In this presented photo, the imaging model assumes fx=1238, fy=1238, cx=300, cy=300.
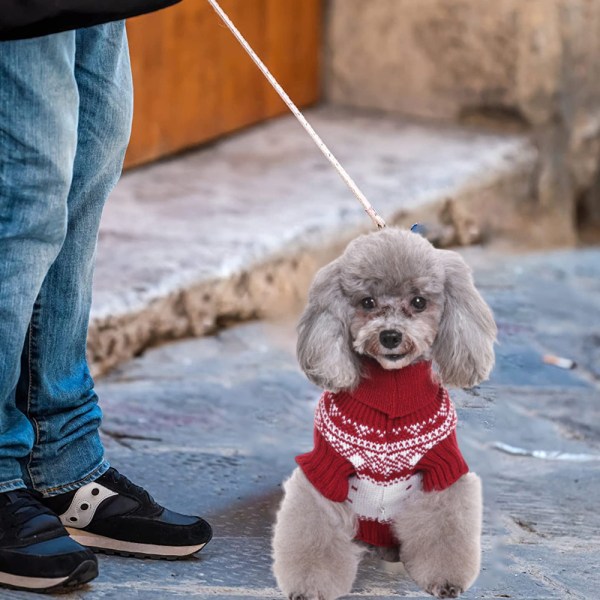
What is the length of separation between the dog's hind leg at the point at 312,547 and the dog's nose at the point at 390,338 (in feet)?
0.99

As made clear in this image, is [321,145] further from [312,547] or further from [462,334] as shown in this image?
[312,547]

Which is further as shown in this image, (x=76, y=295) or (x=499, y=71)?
(x=499, y=71)

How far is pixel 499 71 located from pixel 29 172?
3166 millimetres

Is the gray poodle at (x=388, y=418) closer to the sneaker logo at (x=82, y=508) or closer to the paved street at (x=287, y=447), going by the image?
the paved street at (x=287, y=447)

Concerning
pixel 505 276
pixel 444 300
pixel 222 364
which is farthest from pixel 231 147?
pixel 444 300

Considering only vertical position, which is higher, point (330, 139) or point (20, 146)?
point (20, 146)

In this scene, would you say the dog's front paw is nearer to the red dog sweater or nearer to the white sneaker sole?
the red dog sweater

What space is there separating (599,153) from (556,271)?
2.93 ft

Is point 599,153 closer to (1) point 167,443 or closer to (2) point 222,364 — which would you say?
(2) point 222,364

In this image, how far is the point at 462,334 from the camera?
2.03 meters

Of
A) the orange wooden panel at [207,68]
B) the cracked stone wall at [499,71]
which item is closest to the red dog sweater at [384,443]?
the orange wooden panel at [207,68]

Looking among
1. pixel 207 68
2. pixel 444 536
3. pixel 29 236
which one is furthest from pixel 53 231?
pixel 207 68

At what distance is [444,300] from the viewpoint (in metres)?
2.05

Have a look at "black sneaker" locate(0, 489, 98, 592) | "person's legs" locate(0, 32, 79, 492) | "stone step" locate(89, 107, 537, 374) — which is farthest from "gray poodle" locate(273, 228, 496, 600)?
"stone step" locate(89, 107, 537, 374)
